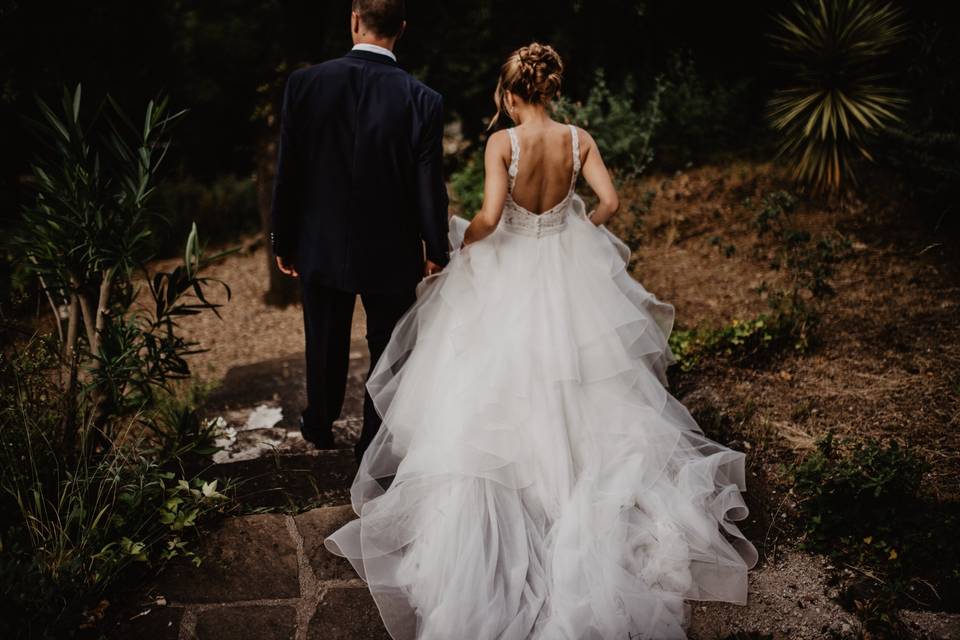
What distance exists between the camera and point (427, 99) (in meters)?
3.00

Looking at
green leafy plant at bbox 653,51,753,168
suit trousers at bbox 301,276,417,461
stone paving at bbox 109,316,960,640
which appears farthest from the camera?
green leafy plant at bbox 653,51,753,168

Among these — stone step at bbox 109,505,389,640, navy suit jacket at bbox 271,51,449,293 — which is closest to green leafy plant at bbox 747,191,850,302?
navy suit jacket at bbox 271,51,449,293

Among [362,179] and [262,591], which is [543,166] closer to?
[362,179]

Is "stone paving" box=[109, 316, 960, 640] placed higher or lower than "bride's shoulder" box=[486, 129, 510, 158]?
lower

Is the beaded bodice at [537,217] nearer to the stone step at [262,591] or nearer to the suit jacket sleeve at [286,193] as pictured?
the suit jacket sleeve at [286,193]

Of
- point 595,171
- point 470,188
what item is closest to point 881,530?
point 595,171

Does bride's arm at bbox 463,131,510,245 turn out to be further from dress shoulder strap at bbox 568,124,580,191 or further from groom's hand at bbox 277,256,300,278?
groom's hand at bbox 277,256,300,278

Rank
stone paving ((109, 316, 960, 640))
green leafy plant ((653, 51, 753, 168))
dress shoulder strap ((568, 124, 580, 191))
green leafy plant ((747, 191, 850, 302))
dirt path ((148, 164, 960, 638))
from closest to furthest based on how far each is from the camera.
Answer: stone paving ((109, 316, 960, 640))
dirt path ((148, 164, 960, 638))
dress shoulder strap ((568, 124, 580, 191))
green leafy plant ((747, 191, 850, 302))
green leafy plant ((653, 51, 753, 168))

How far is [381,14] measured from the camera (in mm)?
2941

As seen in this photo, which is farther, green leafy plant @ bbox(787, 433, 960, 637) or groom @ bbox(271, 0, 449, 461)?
groom @ bbox(271, 0, 449, 461)

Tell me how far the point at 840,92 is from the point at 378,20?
5141 millimetres

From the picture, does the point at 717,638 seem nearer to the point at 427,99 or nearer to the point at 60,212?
the point at 427,99

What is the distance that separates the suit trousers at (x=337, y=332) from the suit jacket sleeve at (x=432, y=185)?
0.34m

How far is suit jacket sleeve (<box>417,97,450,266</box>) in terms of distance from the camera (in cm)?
303
